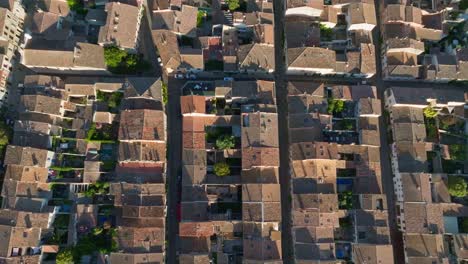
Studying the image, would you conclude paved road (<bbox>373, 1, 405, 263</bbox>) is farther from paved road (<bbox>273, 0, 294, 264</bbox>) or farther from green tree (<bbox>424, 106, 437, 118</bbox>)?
paved road (<bbox>273, 0, 294, 264</bbox>)

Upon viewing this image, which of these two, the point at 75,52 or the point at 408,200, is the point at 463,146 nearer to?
the point at 408,200

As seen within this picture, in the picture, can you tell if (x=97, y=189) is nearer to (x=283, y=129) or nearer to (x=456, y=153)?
(x=283, y=129)

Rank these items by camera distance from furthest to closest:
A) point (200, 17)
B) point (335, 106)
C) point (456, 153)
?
point (200, 17) < point (335, 106) < point (456, 153)

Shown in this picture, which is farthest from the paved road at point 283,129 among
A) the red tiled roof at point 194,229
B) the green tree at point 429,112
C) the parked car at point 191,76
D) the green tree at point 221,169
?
the green tree at point 429,112

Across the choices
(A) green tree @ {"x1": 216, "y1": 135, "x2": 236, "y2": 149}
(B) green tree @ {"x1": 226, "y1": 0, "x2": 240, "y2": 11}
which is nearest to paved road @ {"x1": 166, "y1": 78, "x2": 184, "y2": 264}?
(A) green tree @ {"x1": 216, "y1": 135, "x2": 236, "y2": 149}

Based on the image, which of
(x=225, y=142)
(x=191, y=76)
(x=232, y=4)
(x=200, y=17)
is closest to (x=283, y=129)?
(x=225, y=142)

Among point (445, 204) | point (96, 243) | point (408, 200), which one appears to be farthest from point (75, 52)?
point (445, 204)

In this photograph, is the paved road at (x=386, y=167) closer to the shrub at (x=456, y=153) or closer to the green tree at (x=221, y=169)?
the shrub at (x=456, y=153)
